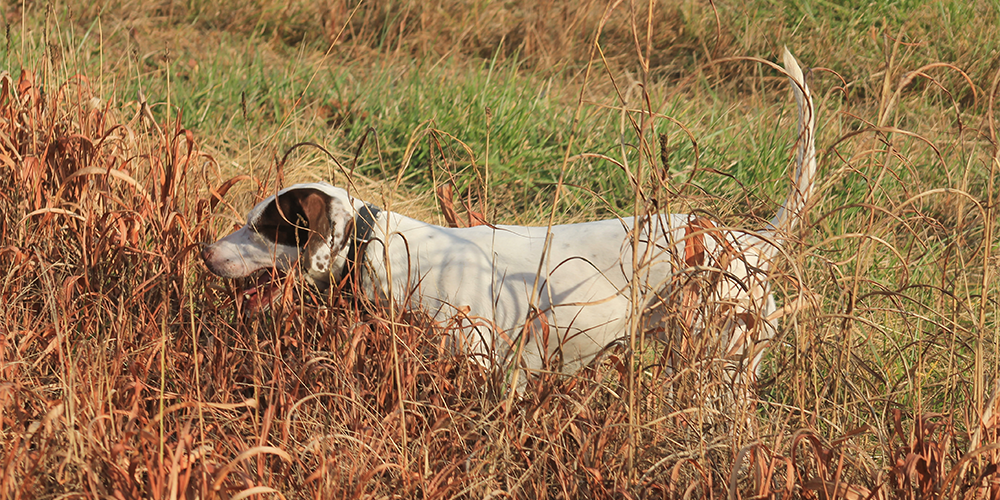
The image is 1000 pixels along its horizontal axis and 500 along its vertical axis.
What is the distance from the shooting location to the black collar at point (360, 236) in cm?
221

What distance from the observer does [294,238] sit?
2322 millimetres

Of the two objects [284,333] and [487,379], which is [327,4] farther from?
[487,379]

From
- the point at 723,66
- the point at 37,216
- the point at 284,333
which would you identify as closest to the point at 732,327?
the point at 284,333

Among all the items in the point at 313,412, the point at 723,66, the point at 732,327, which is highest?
the point at 723,66

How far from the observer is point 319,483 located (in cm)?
157

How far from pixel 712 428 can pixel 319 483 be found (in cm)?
83

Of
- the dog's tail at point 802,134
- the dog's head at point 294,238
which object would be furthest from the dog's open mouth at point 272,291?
the dog's tail at point 802,134

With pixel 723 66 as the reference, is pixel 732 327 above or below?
below

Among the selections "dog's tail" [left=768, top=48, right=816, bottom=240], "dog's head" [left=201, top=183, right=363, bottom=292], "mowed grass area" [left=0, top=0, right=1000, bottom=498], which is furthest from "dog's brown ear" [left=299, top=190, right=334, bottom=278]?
"dog's tail" [left=768, top=48, right=816, bottom=240]

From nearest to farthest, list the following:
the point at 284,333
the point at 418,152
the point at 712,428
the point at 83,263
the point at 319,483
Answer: the point at 319,483
the point at 712,428
the point at 284,333
the point at 83,263
the point at 418,152

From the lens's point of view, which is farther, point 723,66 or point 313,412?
point 723,66

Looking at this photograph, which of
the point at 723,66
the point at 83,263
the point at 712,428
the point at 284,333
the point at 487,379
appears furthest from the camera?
the point at 723,66

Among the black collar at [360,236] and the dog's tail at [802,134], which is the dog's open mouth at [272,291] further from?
the dog's tail at [802,134]

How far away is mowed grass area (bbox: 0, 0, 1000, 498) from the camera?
1598 millimetres
